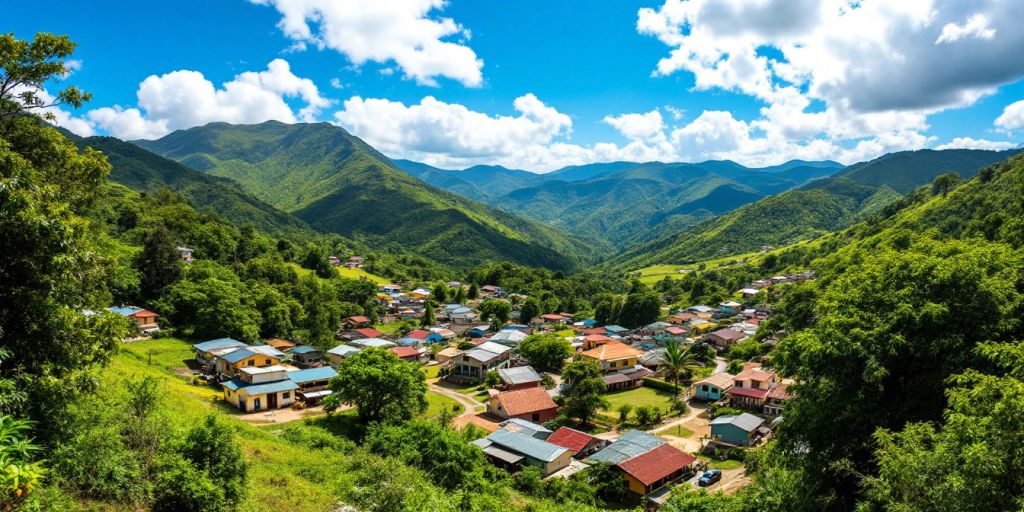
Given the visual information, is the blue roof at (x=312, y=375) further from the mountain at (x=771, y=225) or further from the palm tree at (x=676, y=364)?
the mountain at (x=771, y=225)

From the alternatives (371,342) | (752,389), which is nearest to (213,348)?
(371,342)

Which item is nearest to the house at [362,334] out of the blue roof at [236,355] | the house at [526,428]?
the blue roof at [236,355]

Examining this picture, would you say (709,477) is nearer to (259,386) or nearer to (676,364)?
(676,364)

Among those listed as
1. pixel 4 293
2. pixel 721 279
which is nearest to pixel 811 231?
pixel 721 279

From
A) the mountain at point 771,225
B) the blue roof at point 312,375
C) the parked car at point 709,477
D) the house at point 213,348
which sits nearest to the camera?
the parked car at point 709,477

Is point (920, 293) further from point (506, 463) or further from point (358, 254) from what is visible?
point (358, 254)

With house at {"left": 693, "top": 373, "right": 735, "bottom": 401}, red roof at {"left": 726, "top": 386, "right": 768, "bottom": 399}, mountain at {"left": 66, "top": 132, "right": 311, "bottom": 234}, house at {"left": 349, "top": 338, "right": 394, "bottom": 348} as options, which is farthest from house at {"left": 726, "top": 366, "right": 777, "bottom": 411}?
mountain at {"left": 66, "top": 132, "right": 311, "bottom": 234}
